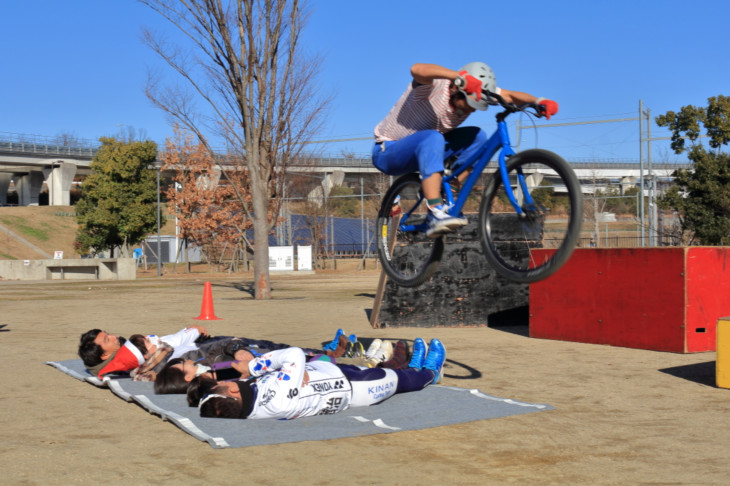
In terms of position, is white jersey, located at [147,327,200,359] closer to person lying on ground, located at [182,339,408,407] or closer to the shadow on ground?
person lying on ground, located at [182,339,408,407]

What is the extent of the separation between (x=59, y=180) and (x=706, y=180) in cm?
6052

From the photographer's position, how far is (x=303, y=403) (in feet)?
23.5

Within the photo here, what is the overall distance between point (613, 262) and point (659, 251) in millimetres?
949

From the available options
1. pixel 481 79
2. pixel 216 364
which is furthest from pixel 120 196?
pixel 481 79

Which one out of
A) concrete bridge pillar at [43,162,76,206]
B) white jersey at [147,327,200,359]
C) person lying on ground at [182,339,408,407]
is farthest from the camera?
concrete bridge pillar at [43,162,76,206]

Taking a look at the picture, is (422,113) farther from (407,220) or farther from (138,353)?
(138,353)

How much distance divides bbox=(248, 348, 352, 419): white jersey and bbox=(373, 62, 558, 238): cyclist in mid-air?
6.50 ft

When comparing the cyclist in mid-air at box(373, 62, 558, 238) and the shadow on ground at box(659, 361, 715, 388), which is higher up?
the cyclist in mid-air at box(373, 62, 558, 238)

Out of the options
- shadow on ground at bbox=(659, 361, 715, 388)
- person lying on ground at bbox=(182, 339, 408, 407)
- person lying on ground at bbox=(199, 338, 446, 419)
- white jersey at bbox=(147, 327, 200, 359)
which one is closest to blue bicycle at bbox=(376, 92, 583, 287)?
person lying on ground at bbox=(199, 338, 446, 419)

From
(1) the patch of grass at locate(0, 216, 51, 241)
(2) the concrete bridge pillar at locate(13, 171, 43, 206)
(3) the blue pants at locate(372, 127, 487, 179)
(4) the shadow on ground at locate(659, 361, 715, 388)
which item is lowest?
(4) the shadow on ground at locate(659, 361, 715, 388)

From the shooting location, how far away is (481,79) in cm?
602

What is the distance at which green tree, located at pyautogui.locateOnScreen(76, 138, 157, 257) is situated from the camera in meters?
50.6

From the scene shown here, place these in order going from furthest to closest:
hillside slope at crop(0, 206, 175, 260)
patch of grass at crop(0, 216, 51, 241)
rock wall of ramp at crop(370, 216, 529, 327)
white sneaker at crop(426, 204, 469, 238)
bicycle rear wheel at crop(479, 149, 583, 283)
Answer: patch of grass at crop(0, 216, 51, 241), hillside slope at crop(0, 206, 175, 260), rock wall of ramp at crop(370, 216, 529, 327), white sneaker at crop(426, 204, 469, 238), bicycle rear wheel at crop(479, 149, 583, 283)

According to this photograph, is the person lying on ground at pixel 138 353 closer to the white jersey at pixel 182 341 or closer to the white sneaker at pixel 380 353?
the white jersey at pixel 182 341
